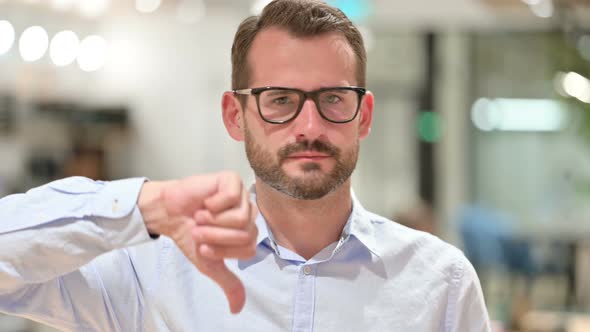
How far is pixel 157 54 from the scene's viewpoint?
941 cm

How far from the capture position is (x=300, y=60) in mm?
1572

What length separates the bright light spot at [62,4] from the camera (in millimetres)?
6098

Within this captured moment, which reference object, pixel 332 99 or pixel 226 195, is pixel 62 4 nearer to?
pixel 332 99

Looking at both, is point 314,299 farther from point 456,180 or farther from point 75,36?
point 456,180

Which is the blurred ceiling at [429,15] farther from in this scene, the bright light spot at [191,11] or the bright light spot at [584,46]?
the bright light spot at [584,46]

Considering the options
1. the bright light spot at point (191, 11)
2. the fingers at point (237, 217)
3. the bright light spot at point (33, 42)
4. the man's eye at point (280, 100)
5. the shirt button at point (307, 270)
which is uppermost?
the bright light spot at point (191, 11)

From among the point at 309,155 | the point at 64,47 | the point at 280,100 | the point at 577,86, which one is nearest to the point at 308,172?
the point at 309,155

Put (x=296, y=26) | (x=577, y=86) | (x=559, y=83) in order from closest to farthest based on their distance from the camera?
(x=296, y=26), (x=577, y=86), (x=559, y=83)

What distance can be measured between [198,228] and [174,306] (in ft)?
1.52

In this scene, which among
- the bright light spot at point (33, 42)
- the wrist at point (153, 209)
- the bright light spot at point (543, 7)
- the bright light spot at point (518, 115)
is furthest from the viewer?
the bright light spot at point (518, 115)

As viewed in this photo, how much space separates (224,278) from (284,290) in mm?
455

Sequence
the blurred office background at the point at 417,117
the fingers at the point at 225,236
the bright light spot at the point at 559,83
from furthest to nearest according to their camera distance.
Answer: the blurred office background at the point at 417,117 < the bright light spot at the point at 559,83 < the fingers at the point at 225,236

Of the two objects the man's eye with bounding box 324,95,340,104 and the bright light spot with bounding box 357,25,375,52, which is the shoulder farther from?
the bright light spot with bounding box 357,25,375,52

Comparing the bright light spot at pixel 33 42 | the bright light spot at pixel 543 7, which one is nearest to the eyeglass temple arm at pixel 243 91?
the bright light spot at pixel 543 7
